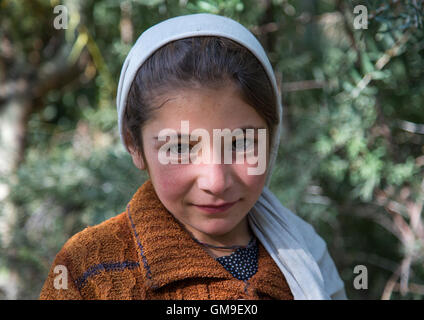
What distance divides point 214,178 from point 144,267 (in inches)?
11.0

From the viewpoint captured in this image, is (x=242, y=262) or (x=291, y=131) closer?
(x=242, y=262)

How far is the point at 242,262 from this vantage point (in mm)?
1104

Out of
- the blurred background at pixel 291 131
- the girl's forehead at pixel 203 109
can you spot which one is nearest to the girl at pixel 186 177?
the girl's forehead at pixel 203 109

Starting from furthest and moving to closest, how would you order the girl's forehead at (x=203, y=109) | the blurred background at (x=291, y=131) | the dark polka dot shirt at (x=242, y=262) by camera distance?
the blurred background at (x=291, y=131)
the dark polka dot shirt at (x=242, y=262)
the girl's forehead at (x=203, y=109)

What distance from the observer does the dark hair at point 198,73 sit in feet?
3.08

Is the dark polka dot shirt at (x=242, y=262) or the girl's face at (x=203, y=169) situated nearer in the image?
the girl's face at (x=203, y=169)

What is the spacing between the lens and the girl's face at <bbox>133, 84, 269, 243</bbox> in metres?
0.92

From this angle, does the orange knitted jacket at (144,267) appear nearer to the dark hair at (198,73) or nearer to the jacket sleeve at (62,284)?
the jacket sleeve at (62,284)

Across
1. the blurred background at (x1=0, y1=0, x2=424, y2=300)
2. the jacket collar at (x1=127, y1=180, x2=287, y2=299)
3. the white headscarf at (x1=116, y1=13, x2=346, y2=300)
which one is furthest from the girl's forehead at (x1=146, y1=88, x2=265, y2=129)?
the blurred background at (x1=0, y1=0, x2=424, y2=300)

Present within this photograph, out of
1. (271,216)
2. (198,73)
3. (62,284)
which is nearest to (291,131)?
(271,216)

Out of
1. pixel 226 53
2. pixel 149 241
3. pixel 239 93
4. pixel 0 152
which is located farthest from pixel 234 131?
pixel 0 152

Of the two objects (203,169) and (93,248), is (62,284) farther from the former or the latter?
(203,169)

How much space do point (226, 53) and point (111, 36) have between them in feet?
5.07
